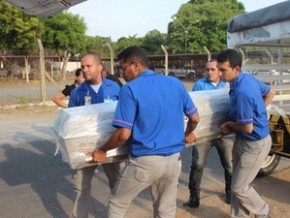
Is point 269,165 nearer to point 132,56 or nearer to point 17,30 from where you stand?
point 132,56

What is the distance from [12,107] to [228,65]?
11.6m

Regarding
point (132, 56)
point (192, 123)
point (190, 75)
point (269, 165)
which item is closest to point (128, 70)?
point (132, 56)

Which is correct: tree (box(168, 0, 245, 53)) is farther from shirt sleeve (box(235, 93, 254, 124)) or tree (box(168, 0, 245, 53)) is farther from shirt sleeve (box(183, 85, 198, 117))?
shirt sleeve (box(183, 85, 198, 117))

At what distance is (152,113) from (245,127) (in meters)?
0.99

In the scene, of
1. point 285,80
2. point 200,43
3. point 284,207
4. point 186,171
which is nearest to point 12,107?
point 186,171

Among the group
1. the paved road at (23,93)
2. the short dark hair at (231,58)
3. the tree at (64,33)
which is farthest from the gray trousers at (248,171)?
the tree at (64,33)

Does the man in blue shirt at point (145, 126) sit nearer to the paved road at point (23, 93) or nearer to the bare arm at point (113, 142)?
the bare arm at point (113, 142)

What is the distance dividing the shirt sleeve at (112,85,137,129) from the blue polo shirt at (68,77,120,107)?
3.60ft

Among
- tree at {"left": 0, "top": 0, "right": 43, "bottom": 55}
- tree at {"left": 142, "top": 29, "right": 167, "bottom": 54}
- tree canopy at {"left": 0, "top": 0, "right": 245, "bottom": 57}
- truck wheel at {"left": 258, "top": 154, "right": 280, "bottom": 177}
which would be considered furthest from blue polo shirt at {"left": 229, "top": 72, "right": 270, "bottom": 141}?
tree at {"left": 142, "top": 29, "right": 167, "bottom": 54}

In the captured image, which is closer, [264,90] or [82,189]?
[82,189]

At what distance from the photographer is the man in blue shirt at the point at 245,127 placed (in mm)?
3400

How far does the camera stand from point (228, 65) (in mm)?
3545

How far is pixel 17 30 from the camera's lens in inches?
1162

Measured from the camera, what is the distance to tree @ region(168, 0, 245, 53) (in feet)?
156
